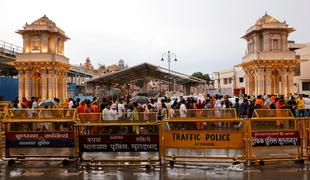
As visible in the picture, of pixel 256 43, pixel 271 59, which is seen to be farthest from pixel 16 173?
pixel 256 43

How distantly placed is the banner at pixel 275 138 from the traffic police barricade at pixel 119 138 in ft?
10.0

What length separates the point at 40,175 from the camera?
31.6 feet

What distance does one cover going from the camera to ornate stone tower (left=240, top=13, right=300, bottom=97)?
46781 millimetres

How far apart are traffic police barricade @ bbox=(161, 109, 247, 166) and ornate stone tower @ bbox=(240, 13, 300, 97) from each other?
3811cm

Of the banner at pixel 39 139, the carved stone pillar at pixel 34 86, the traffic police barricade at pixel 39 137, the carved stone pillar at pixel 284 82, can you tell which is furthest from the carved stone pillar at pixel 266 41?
the banner at pixel 39 139

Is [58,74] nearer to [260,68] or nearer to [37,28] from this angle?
[37,28]

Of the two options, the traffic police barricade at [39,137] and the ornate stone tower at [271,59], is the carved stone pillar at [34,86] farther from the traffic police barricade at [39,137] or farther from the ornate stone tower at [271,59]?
the traffic police barricade at [39,137]

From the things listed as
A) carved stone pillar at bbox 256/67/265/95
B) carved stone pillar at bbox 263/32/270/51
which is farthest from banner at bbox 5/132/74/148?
carved stone pillar at bbox 263/32/270/51

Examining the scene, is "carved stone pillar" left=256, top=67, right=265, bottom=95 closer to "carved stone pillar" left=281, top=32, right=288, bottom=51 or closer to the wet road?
"carved stone pillar" left=281, top=32, right=288, bottom=51

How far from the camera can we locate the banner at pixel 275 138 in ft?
33.9

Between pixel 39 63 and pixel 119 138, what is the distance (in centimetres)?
3524

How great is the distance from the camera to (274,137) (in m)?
10.4

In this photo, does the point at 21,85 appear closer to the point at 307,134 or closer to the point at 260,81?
the point at 260,81

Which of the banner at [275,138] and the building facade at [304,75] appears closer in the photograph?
the banner at [275,138]
